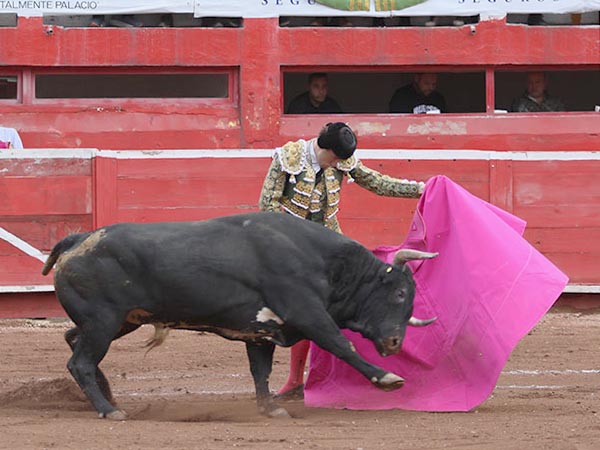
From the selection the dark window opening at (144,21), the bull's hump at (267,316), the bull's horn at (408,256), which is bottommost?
the bull's hump at (267,316)

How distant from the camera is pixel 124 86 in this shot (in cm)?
1025

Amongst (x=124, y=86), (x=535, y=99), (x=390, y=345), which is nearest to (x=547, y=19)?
(x=535, y=99)

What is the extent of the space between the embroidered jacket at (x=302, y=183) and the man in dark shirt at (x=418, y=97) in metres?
4.06

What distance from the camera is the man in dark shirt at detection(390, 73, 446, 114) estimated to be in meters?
9.58

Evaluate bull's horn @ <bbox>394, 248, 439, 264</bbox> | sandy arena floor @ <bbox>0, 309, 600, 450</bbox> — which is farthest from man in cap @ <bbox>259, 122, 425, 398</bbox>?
sandy arena floor @ <bbox>0, 309, 600, 450</bbox>

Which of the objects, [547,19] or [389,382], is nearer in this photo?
[389,382]

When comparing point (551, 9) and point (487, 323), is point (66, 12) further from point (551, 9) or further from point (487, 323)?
point (487, 323)

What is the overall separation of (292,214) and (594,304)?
13.4 feet

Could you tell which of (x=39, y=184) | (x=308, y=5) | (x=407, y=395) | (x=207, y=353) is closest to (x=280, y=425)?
(x=407, y=395)

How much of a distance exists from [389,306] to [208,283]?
27.6 inches

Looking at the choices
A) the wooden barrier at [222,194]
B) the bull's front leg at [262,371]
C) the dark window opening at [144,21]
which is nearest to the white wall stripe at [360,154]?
the wooden barrier at [222,194]

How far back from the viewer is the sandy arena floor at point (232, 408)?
4.49m

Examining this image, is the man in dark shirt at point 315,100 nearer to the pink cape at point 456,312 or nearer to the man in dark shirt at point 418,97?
the man in dark shirt at point 418,97

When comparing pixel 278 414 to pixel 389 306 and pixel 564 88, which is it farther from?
pixel 564 88
